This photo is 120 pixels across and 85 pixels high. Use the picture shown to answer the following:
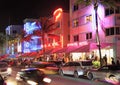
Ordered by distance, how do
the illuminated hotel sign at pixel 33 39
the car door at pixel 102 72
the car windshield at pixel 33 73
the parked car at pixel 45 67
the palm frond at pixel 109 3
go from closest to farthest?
the car windshield at pixel 33 73, the car door at pixel 102 72, the parked car at pixel 45 67, the palm frond at pixel 109 3, the illuminated hotel sign at pixel 33 39

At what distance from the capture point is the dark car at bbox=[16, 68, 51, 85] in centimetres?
2044

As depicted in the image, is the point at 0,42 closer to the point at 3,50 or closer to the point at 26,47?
the point at 3,50

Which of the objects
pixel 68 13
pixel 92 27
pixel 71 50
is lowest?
pixel 71 50

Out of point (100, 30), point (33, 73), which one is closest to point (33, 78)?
point (33, 73)

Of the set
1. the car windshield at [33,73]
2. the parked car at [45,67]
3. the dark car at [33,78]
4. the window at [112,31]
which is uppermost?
the window at [112,31]

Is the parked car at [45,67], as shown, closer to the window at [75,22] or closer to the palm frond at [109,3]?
the palm frond at [109,3]

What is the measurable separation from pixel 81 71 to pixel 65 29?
29.9 m

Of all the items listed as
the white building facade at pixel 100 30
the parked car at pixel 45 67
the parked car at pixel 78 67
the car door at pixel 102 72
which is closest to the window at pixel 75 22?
the white building facade at pixel 100 30

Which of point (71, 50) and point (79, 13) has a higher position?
point (79, 13)

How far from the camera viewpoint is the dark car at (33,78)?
20.4 metres

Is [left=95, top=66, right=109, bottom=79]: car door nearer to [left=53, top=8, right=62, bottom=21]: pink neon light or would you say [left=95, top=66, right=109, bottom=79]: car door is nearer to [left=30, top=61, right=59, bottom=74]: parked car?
[left=30, top=61, right=59, bottom=74]: parked car

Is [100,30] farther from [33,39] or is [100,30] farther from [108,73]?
[33,39]

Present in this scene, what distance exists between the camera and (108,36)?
4512cm

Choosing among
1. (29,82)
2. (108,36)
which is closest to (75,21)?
(108,36)
